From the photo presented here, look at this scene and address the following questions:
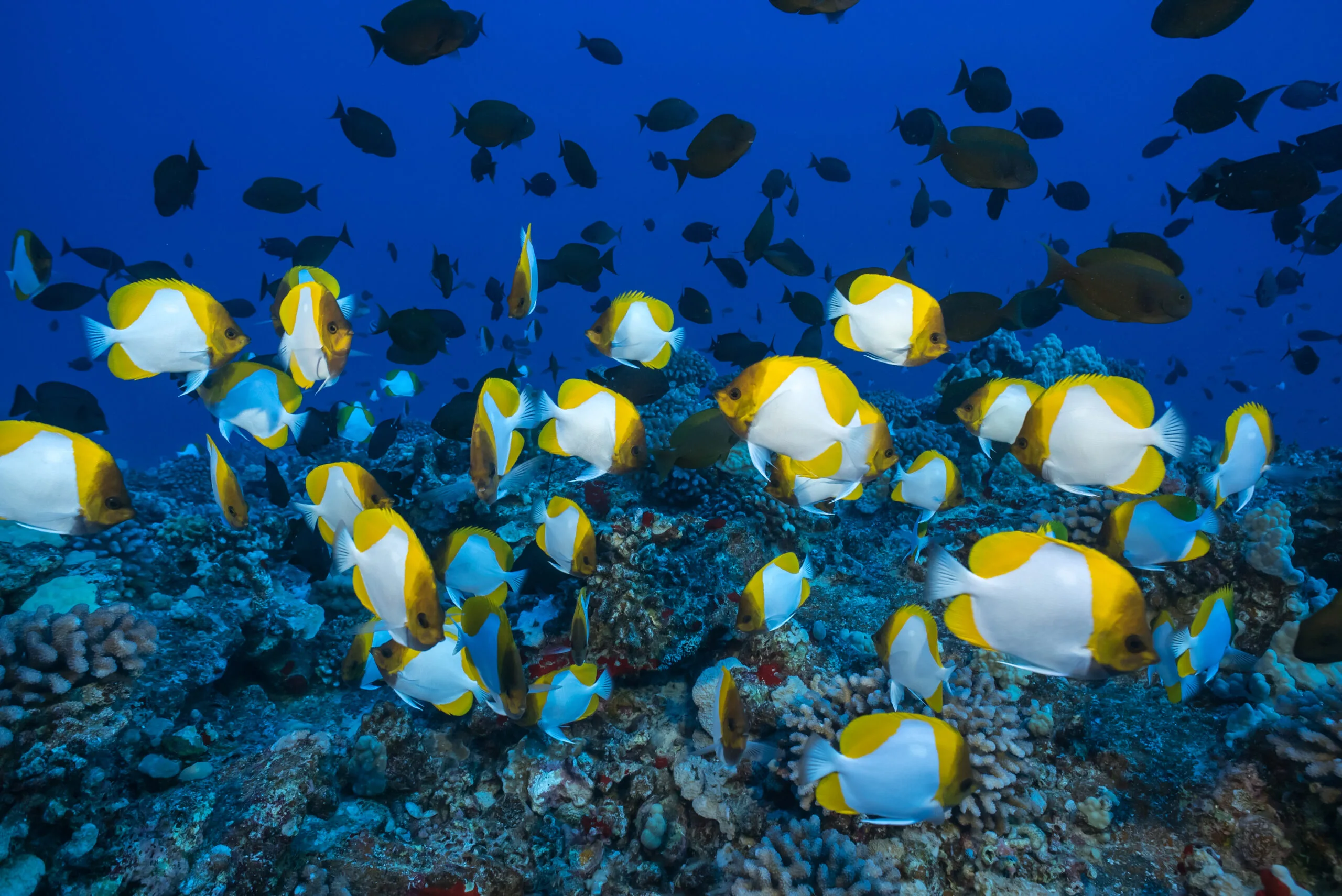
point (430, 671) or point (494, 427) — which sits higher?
point (494, 427)

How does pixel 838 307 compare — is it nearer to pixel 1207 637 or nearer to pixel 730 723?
pixel 730 723

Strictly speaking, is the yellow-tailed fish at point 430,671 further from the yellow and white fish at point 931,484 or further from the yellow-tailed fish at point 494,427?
the yellow and white fish at point 931,484

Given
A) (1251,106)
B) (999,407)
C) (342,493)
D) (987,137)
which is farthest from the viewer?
(1251,106)

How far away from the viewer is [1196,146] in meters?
96.2

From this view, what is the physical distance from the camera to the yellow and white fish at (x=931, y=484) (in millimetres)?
3674

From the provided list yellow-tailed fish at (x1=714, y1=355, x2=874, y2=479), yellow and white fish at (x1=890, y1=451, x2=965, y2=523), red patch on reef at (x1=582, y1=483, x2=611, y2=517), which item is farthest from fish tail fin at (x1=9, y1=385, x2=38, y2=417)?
yellow and white fish at (x1=890, y1=451, x2=965, y2=523)

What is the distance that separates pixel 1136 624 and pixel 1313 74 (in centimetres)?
13411

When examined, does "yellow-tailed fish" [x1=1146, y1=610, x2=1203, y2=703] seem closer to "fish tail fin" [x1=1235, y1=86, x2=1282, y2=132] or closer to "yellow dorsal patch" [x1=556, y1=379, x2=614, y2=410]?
"yellow dorsal patch" [x1=556, y1=379, x2=614, y2=410]

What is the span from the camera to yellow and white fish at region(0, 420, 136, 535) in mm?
2305

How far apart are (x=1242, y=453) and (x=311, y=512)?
5.03m

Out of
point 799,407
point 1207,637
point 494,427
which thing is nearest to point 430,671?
point 494,427

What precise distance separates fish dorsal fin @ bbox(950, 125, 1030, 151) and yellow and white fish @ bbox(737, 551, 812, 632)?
3.20 meters

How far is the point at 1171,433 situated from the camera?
2.14 metres

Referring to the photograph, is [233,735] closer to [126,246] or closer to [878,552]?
[878,552]
